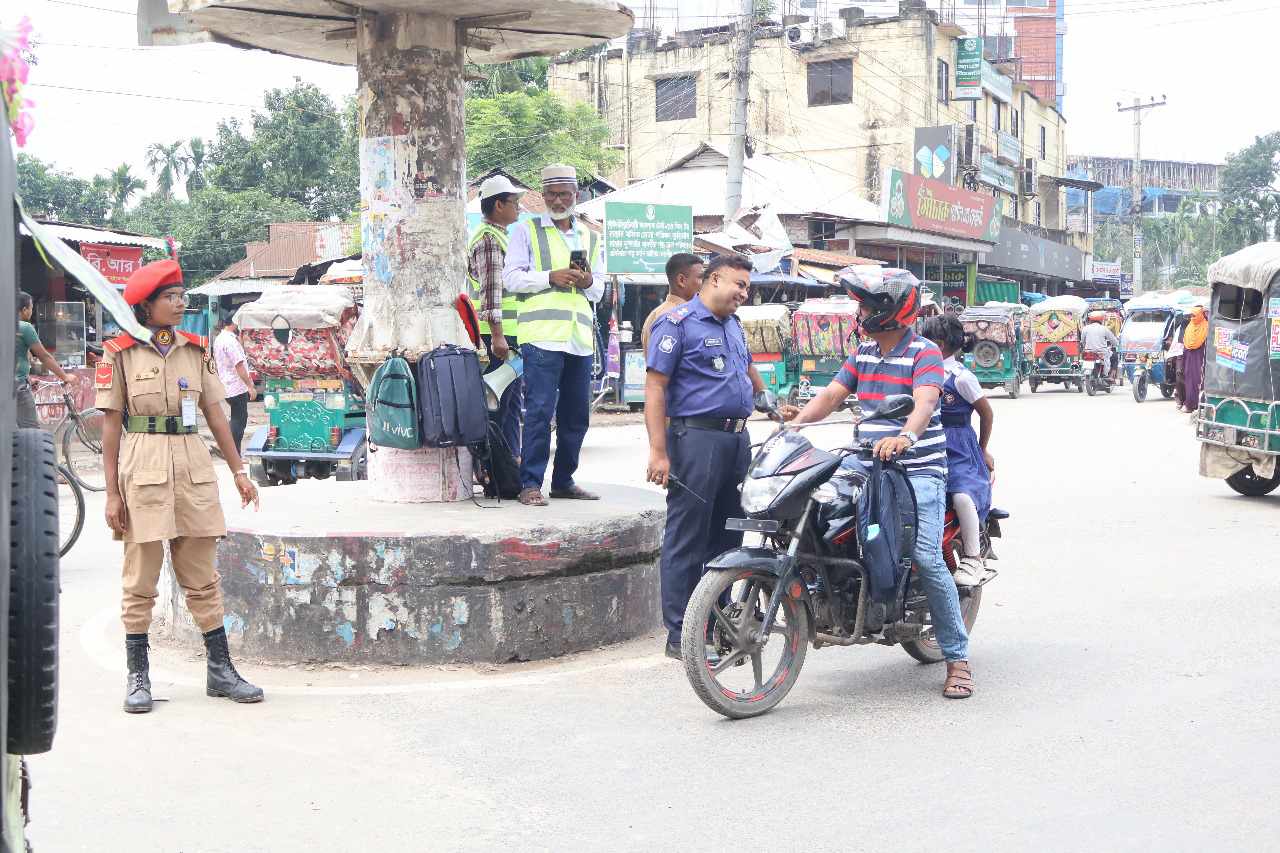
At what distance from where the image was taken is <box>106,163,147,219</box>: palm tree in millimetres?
48916

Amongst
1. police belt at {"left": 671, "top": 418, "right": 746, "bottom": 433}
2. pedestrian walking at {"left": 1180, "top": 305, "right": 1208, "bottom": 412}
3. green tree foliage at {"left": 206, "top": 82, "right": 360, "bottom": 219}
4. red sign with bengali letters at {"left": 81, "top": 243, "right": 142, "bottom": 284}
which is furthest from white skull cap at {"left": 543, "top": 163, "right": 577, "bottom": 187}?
green tree foliage at {"left": 206, "top": 82, "right": 360, "bottom": 219}

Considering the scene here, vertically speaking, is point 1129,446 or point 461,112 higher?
point 461,112

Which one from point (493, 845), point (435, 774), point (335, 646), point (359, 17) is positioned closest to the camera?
point (493, 845)

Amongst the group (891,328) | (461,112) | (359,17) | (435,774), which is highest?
(359,17)

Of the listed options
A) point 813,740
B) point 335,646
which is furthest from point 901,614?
point 335,646

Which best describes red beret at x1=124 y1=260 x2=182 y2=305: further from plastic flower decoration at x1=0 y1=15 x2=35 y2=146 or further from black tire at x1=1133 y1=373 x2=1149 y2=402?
black tire at x1=1133 y1=373 x2=1149 y2=402

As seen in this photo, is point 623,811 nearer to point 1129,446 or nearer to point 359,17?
point 359,17

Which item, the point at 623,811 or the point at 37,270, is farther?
the point at 623,811

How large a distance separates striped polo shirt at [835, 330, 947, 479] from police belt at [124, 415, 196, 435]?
270cm

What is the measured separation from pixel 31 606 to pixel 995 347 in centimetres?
2850

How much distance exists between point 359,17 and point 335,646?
10.4 ft

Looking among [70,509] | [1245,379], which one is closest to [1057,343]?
[1245,379]

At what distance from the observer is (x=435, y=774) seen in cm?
447

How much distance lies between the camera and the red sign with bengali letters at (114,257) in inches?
824
